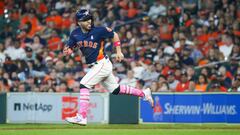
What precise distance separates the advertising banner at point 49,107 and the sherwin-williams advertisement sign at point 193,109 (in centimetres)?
112

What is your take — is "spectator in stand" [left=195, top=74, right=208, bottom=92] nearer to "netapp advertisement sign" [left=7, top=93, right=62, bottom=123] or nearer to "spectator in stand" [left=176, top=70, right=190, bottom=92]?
"spectator in stand" [left=176, top=70, right=190, bottom=92]

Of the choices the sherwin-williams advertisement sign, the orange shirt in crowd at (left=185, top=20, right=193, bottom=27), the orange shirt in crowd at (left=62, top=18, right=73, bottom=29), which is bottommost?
the sherwin-williams advertisement sign

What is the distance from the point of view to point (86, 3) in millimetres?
26047

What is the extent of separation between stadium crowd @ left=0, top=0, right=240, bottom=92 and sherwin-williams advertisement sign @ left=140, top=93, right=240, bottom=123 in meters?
0.91

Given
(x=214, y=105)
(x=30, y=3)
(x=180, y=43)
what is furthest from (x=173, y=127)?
(x=30, y=3)

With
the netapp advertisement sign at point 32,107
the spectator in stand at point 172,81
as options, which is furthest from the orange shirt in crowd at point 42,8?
the netapp advertisement sign at point 32,107

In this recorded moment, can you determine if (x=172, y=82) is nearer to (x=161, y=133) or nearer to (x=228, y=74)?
(x=228, y=74)

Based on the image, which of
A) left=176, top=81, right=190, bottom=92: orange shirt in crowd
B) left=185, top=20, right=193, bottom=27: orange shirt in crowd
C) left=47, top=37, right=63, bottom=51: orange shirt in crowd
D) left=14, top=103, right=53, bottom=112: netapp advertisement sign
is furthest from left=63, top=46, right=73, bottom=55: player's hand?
left=47, top=37, right=63, bottom=51: orange shirt in crowd

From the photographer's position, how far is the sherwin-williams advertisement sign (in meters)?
18.2

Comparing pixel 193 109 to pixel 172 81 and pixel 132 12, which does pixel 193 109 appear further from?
pixel 132 12

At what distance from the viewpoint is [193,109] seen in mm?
18547

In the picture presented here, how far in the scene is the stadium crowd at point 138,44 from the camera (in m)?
20.8

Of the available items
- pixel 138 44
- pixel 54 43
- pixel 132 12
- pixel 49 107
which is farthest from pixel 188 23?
pixel 49 107

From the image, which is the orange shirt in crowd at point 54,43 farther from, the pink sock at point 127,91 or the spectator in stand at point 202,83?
the pink sock at point 127,91
